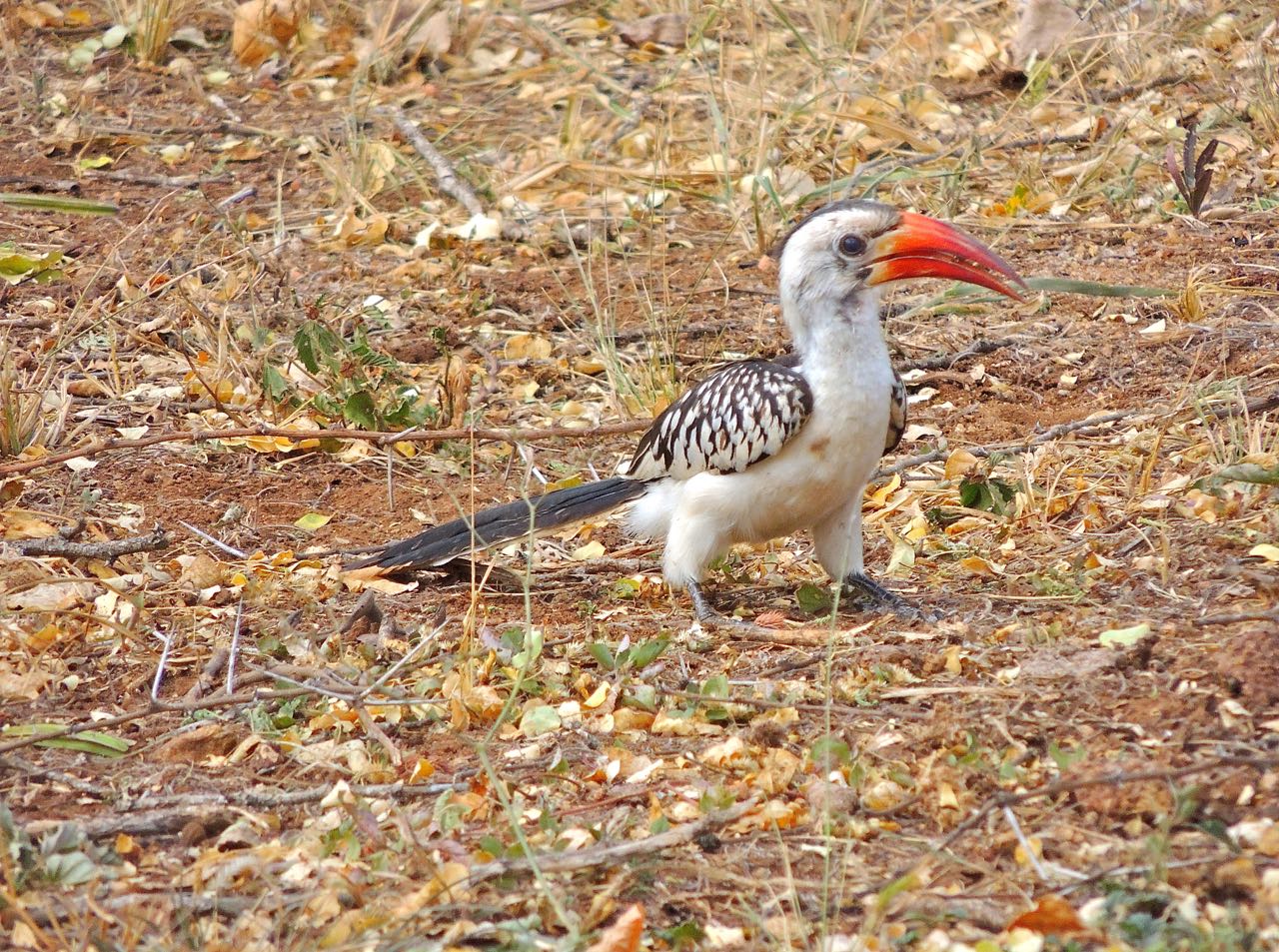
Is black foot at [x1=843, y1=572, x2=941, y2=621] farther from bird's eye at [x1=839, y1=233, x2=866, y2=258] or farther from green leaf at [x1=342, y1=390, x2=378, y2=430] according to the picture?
green leaf at [x1=342, y1=390, x2=378, y2=430]

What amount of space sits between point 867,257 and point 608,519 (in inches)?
59.4

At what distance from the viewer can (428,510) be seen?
509cm

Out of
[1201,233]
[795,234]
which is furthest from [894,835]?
[1201,233]

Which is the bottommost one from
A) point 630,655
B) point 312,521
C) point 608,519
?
point 608,519

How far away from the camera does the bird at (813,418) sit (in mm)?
4102

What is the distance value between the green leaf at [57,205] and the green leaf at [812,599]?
3.84 m

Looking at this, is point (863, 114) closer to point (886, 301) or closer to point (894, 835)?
point (886, 301)

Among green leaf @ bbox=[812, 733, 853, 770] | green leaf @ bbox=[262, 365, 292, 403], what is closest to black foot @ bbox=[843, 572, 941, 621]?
green leaf @ bbox=[812, 733, 853, 770]

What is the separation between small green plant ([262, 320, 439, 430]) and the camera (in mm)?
5371

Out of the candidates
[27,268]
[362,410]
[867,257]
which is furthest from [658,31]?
[867,257]

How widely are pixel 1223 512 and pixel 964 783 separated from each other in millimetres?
1487

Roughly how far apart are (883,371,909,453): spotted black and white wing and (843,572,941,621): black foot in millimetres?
363

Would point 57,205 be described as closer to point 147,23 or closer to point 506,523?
point 147,23

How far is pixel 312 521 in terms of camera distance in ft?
16.3
